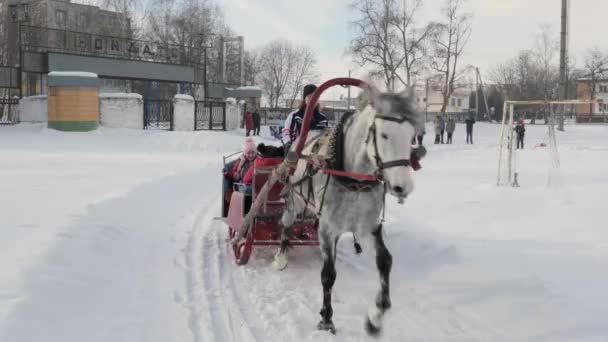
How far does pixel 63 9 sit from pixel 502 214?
159 feet

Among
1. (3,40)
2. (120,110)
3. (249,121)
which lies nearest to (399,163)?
(120,110)

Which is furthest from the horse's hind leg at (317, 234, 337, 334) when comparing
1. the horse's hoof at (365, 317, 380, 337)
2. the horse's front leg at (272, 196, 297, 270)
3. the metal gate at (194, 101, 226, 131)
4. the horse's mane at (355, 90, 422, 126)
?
the metal gate at (194, 101, 226, 131)

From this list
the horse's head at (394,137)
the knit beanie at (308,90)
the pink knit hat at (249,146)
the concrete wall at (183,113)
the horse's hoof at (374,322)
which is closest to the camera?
the horse's head at (394,137)

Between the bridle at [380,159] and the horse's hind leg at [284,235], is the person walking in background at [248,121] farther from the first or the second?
the bridle at [380,159]

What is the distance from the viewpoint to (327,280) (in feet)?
16.5

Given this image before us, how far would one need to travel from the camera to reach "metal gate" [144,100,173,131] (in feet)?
99.9

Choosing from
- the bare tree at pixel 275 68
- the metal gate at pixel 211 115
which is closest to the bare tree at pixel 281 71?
the bare tree at pixel 275 68

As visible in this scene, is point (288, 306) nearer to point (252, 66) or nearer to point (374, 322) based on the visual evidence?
point (374, 322)

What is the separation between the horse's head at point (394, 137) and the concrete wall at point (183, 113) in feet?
86.9

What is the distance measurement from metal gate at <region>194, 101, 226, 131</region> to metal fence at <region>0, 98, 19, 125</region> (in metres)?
8.90

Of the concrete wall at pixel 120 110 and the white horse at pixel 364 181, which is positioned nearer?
the white horse at pixel 364 181

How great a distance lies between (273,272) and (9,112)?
30.6 meters

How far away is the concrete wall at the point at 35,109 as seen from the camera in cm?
2712

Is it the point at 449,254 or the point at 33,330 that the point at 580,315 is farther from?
the point at 33,330
